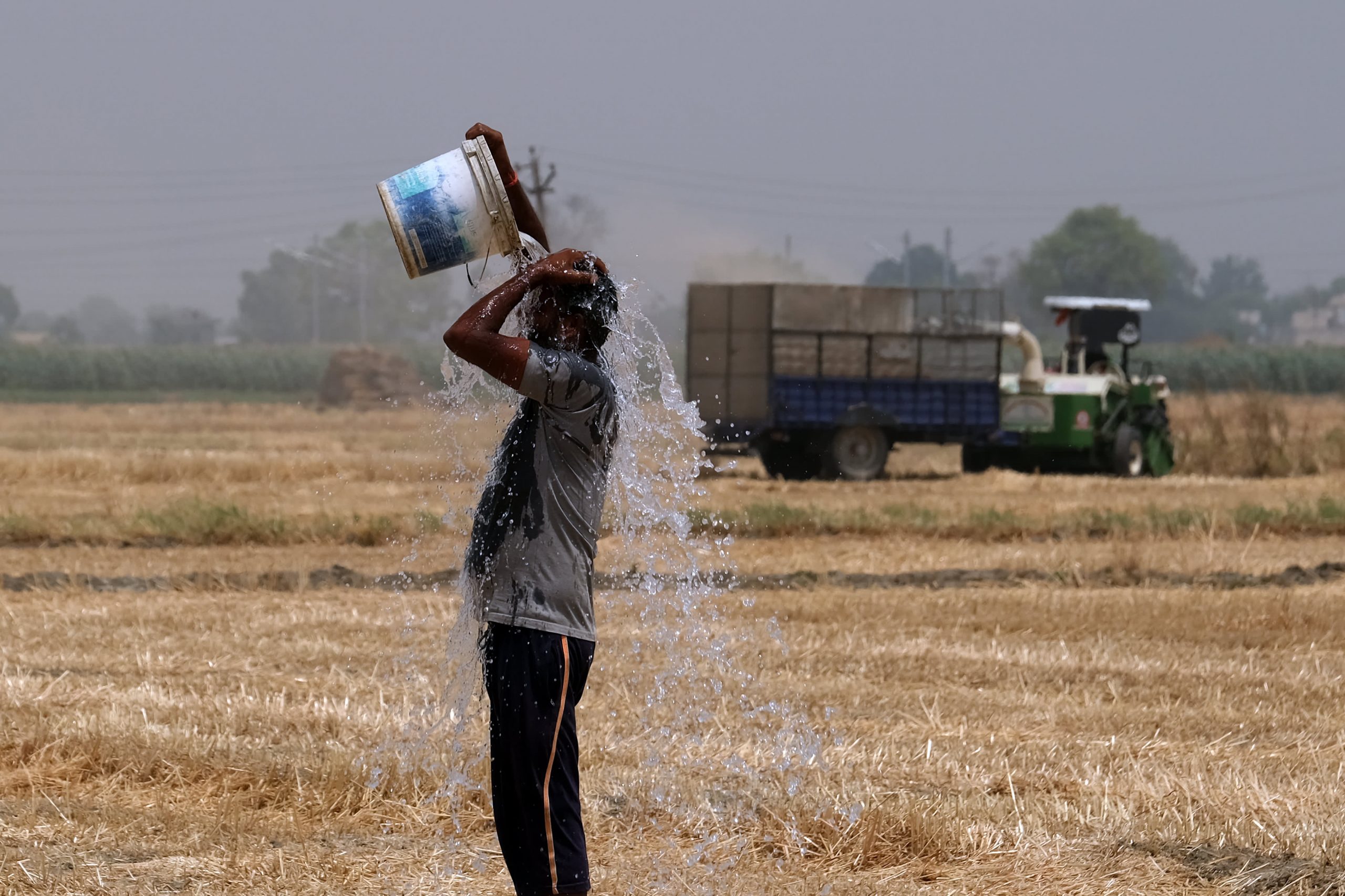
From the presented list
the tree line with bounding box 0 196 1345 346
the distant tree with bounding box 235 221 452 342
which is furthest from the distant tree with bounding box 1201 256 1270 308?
the distant tree with bounding box 235 221 452 342

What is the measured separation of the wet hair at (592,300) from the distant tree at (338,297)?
2989 inches

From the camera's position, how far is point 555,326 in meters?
4.21

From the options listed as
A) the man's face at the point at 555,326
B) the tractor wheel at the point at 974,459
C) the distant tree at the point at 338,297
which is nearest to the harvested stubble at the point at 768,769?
the man's face at the point at 555,326

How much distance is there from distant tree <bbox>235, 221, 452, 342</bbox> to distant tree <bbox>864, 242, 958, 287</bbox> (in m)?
29.5

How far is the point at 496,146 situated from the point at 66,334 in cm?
8205

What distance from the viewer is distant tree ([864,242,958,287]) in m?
113

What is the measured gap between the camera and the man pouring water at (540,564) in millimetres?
4008

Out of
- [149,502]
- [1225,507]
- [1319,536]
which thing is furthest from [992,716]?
[149,502]

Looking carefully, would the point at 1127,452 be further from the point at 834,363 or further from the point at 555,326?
the point at 555,326

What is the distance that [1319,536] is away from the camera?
15.0 m

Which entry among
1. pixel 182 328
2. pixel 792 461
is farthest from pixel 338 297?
pixel 792 461

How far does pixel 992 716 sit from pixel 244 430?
29.2 metres

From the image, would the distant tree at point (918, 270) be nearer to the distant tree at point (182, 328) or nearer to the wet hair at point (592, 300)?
the distant tree at point (182, 328)

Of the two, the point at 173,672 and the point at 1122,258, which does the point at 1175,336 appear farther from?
the point at 173,672
